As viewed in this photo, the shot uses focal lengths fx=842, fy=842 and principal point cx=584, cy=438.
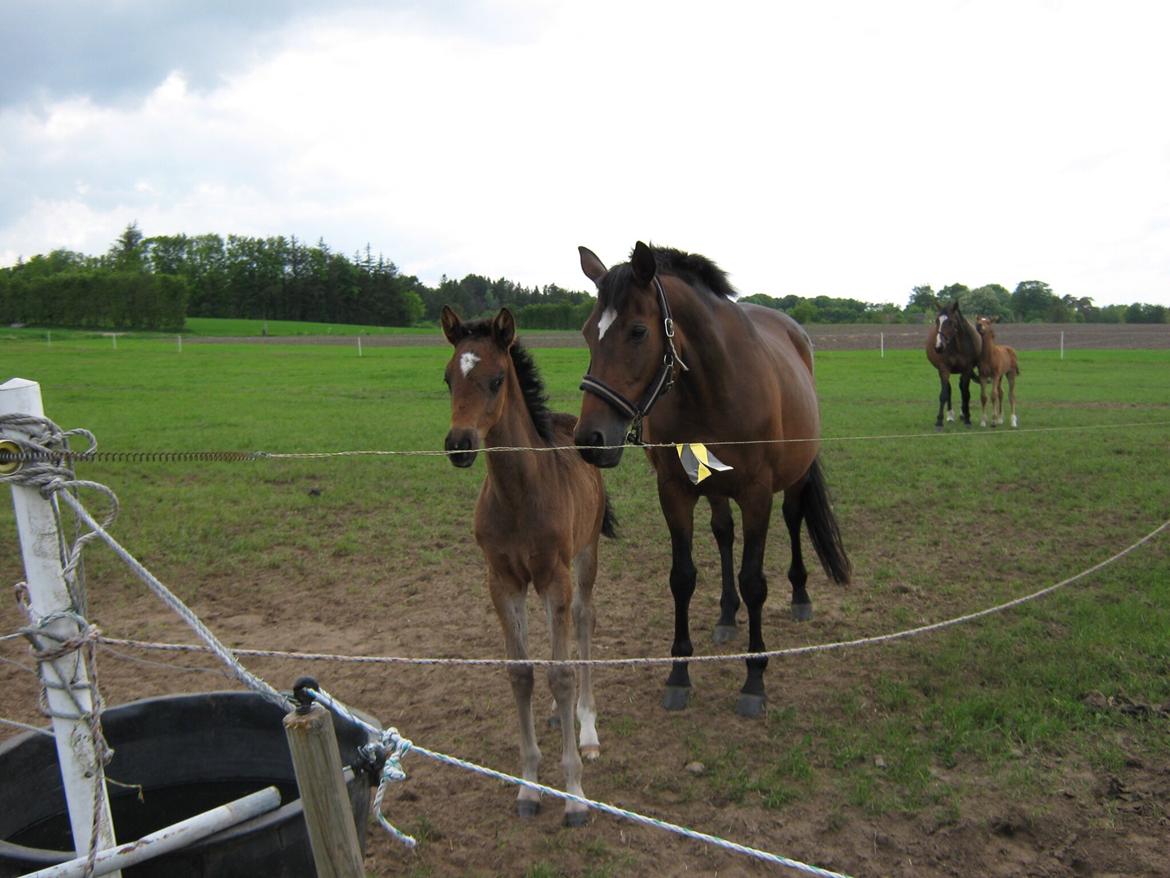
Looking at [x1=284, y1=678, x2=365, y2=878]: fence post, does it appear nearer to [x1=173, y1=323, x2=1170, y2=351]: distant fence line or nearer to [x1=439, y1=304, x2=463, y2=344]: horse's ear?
[x1=439, y1=304, x2=463, y2=344]: horse's ear

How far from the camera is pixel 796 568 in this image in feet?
19.9

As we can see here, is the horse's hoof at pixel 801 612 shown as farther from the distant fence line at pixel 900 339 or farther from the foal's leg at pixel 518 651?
the distant fence line at pixel 900 339

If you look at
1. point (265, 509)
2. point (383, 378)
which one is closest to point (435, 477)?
point (265, 509)

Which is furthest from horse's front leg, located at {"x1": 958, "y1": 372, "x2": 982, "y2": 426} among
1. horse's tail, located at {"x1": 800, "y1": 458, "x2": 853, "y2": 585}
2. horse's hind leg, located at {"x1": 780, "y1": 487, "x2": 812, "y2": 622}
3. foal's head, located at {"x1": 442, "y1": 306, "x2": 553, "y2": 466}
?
foal's head, located at {"x1": 442, "y1": 306, "x2": 553, "y2": 466}

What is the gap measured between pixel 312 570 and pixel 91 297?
212 ft

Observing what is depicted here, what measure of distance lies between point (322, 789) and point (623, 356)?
256 centimetres

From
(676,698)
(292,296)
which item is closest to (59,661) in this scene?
(676,698)

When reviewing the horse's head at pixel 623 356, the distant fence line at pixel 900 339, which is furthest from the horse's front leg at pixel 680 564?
the distant fence line at pixel 900 339

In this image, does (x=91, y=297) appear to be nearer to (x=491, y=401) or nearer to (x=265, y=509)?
(x=265, y=509)

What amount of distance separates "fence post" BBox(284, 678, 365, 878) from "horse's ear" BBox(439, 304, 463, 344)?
2200 mm

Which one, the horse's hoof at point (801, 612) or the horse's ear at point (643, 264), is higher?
the horse's ear at point (643, 264)

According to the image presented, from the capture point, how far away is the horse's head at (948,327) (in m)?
14.9

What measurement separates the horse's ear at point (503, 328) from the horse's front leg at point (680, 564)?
1.47 meters

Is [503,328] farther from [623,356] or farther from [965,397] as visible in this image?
[965,397]
